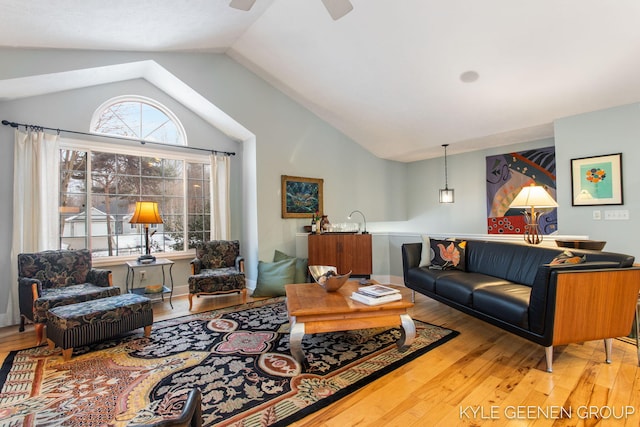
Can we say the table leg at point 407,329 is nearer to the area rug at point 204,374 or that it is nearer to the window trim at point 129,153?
the area rug at point 204,374

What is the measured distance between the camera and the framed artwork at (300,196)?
513 cm

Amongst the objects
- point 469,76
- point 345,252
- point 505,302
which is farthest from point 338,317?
point 469,76

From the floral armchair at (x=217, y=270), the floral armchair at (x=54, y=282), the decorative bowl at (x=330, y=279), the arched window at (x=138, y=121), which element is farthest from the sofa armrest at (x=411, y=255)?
the arched window at (x=138, y=121)

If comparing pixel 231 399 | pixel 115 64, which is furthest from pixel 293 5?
pixel 231 399

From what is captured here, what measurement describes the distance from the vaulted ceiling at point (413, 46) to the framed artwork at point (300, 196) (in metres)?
1.39

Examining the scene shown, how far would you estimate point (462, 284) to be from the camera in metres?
3.05

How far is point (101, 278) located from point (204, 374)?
201cm

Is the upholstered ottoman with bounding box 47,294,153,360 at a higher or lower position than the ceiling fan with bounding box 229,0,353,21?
lower

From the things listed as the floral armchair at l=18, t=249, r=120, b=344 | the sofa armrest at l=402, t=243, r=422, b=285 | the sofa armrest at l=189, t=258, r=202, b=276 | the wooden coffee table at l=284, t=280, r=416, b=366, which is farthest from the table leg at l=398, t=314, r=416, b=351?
the floral armchair at l=18, t=249, r=120, b=344

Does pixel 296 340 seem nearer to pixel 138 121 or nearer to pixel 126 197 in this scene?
pixel 126 197

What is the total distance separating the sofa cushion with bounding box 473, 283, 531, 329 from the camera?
2.35m

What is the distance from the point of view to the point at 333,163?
5.79 meters

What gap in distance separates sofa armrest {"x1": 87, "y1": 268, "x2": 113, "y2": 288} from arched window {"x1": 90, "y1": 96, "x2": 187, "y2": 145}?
6.29 feet

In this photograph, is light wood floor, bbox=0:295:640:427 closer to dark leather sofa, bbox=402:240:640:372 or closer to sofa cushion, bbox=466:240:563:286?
dark leather sofa, bbox=402:240:640:372
